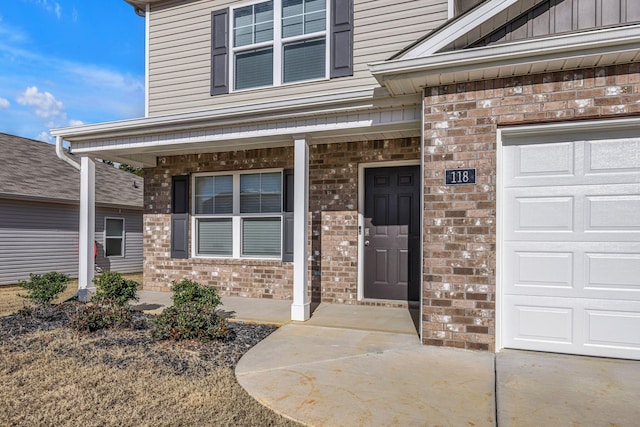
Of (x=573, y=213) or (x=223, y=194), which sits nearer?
(x=573, y=213)

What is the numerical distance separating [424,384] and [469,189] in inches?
72.1

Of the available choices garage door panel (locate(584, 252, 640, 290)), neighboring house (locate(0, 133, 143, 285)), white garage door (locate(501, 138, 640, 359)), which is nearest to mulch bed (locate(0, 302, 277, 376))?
white garage door (locate(501, 138, 640, 359))

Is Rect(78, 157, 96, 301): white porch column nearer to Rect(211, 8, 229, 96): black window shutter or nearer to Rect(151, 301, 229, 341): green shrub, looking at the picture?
Rect(211, 8, 229, 96): black window shutter

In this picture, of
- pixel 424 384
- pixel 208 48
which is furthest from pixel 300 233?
pixel 208 48

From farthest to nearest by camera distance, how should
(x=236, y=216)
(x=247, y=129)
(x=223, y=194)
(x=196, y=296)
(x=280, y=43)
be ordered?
(x=223, y=194), (x=236, y=216), (x=280, y=43), (x=247, y=129), (x=196, y=296)

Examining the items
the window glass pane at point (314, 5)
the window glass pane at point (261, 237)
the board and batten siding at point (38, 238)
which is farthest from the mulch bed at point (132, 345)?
the board and batten siding at point (38, 238)

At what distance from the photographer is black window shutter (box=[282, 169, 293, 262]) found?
6.69m

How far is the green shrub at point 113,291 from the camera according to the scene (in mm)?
5265

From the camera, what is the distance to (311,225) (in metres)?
6.57

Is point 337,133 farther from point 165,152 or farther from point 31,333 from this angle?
point 31,333

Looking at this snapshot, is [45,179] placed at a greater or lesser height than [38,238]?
greater

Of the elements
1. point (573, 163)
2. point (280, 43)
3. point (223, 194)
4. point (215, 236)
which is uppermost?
point (280, 43)

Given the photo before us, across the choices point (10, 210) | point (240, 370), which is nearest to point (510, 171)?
point (240, 370)

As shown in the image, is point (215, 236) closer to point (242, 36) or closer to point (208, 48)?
point (208, 48)
